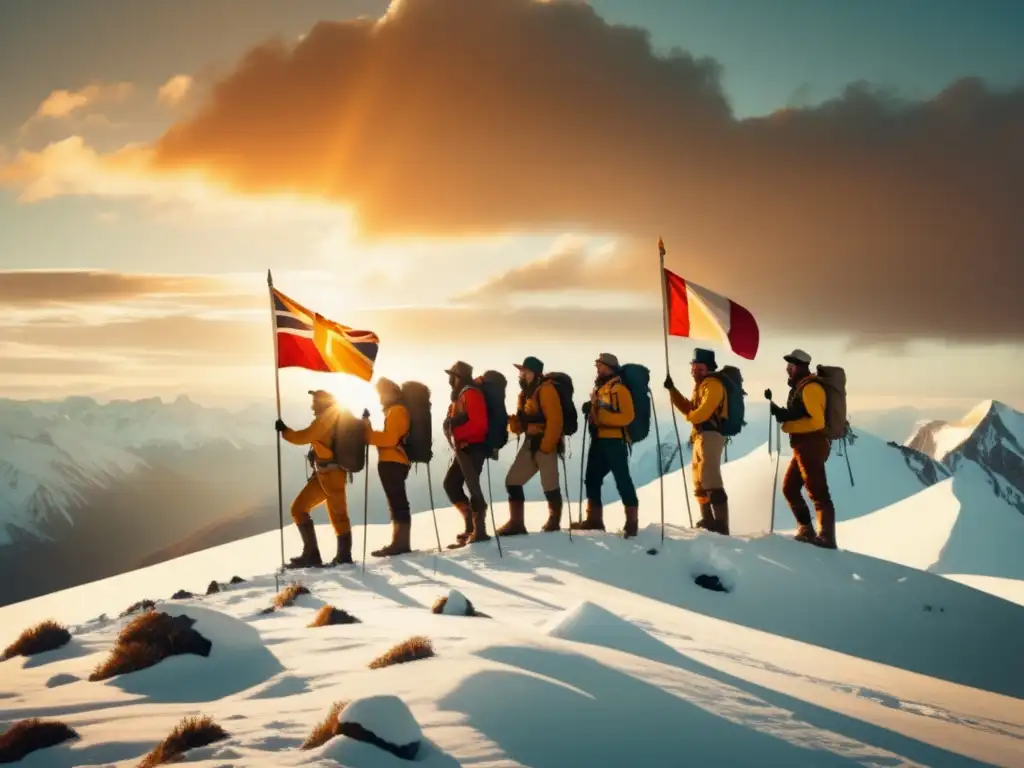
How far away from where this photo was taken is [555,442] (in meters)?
15.9

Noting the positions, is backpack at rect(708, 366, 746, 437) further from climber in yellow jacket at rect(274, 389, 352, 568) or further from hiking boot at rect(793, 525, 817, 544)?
climber in yellow jacket at rect(274, 389, 352, 568)

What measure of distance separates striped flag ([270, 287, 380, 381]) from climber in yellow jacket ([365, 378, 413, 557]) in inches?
23.7

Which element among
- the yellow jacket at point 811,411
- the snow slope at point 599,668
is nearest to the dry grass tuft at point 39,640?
the snow slope at point 599,668

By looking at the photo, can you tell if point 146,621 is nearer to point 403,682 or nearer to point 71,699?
point 71,699

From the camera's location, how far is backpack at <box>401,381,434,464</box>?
15.7 m

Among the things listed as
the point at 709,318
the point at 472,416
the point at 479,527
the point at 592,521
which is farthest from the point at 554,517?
the point at 709,318

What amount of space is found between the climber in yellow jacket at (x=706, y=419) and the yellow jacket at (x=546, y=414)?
7.07 feet

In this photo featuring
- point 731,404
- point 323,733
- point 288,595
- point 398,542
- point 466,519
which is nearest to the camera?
point 323,733

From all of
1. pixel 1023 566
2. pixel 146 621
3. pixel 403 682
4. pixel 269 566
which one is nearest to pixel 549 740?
pixel 403 682

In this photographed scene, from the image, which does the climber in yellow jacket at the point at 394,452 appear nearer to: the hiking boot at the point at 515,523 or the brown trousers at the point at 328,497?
the brown trousers at the point at 328,497

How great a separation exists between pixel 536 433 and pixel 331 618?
6.75 metres

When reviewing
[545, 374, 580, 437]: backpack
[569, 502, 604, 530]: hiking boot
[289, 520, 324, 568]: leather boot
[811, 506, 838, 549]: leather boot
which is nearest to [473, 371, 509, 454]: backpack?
[545, 374, 580, 437]: backpack

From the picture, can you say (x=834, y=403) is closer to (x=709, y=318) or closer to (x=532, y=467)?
(x=709, y=318)

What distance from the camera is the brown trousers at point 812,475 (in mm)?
14664
